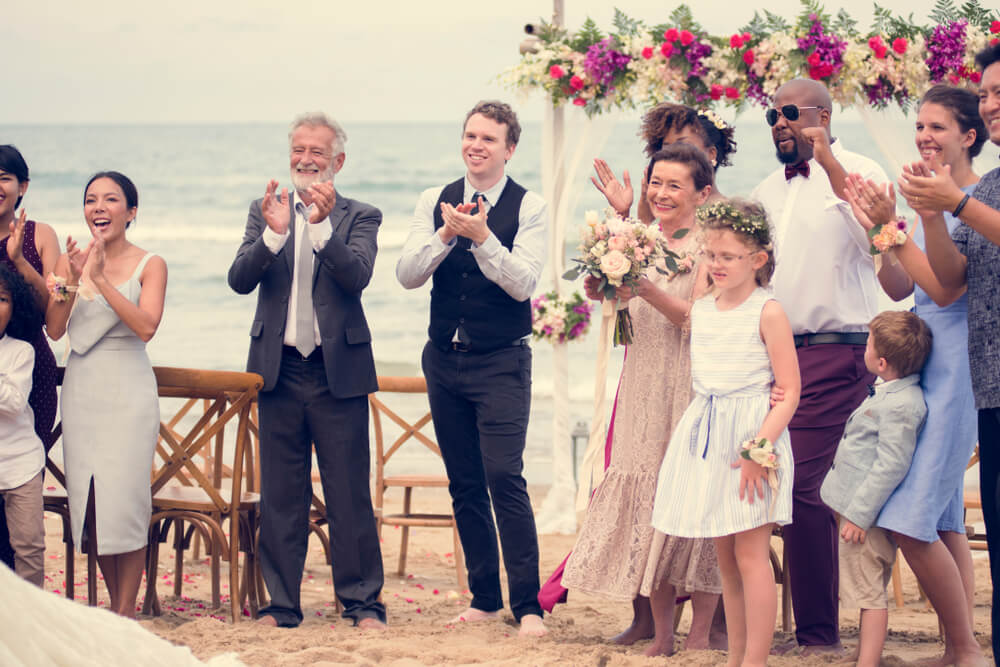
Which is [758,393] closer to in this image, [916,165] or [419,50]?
[916,165]

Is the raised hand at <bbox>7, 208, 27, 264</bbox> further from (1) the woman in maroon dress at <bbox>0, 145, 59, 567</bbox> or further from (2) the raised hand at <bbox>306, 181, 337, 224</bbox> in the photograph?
(2) the raised hand at <bbox>306, 181, 337, 224</bbox>

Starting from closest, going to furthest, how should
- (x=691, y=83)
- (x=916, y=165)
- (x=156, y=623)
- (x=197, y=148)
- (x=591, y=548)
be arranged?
(x=916, y=165)
(x=591, y=548)
(x=156, y=623)
(x=691, y=83)
(x=197, y=148)

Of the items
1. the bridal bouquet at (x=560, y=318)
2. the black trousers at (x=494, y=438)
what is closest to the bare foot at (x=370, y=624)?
the black trousers at (x=494, y=438)

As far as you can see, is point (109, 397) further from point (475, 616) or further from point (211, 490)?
point (475, 616)

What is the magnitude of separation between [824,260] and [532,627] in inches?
74.3

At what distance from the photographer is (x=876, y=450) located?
12.2ft

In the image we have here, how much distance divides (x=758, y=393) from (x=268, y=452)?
2131 mm

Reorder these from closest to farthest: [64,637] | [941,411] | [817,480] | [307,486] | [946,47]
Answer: [64,637]
[941,411]
[817,480]
[307,486]
[946,47]

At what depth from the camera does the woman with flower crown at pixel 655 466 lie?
156 inches

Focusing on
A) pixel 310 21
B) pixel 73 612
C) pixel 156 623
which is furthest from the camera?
pixel 310 21

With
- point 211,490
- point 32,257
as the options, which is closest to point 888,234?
point 211,490

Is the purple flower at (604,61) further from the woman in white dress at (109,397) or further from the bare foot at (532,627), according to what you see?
the bare foot at (532,627)

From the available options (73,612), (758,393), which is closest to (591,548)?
(758,393)

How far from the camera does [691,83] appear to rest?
22.2 feet
